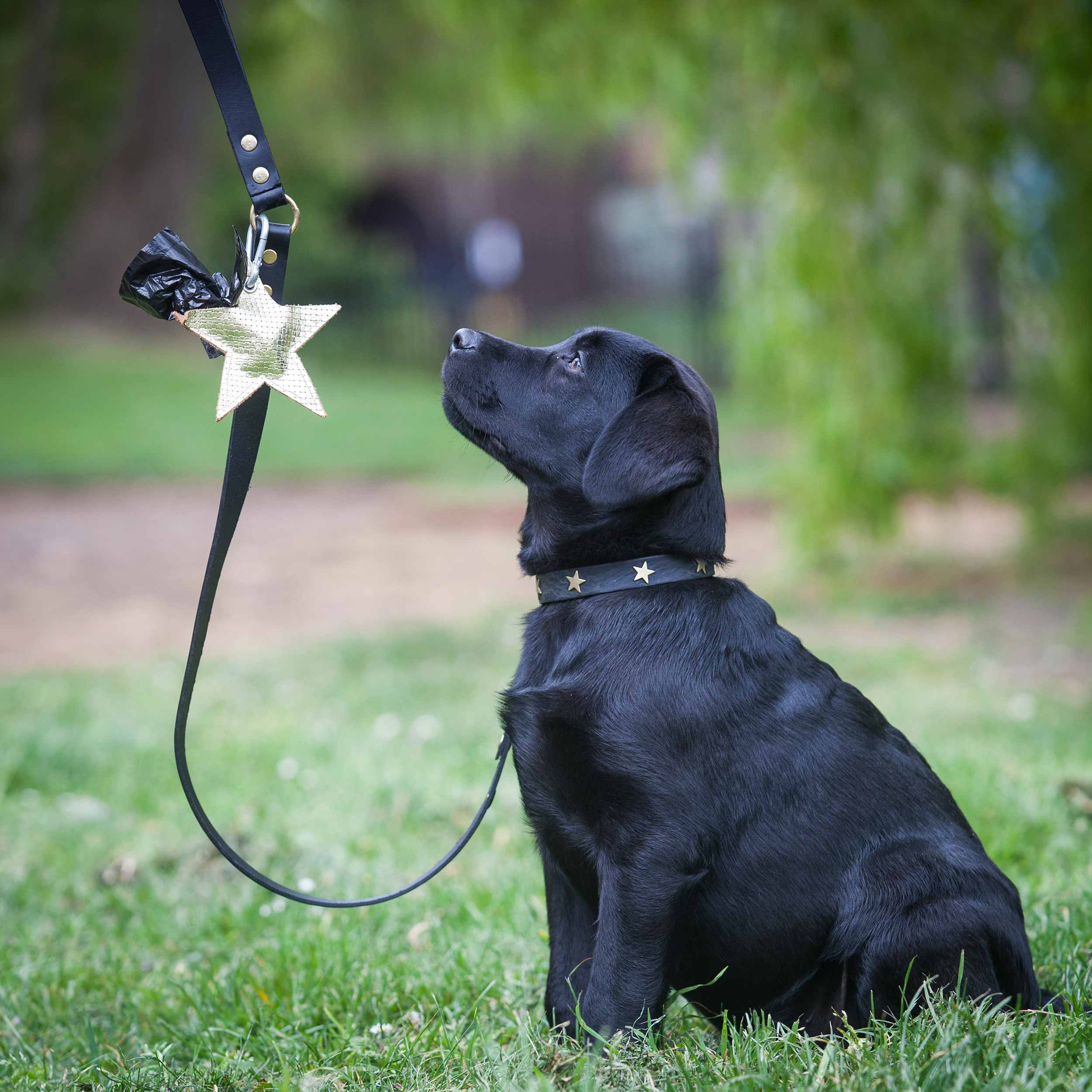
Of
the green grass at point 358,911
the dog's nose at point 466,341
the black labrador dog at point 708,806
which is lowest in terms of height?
the green grass at point 358,911

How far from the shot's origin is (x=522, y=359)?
2586mm

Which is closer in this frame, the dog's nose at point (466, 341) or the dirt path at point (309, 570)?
the dog's nose at point (466, 341)

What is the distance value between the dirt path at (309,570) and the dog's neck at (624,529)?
4.33m

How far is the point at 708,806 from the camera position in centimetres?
210

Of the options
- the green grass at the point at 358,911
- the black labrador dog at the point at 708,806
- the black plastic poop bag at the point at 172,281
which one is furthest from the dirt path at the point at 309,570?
the black plastic poop bag at the point at 172,281

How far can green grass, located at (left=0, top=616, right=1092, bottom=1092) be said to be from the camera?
2037 millimetres

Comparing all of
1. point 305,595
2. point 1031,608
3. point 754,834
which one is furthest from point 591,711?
point 305,595

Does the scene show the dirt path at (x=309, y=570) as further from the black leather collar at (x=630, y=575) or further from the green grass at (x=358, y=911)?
the black leather collar at (x=630, y=575)

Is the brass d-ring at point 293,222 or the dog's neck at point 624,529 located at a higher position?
the brass d-ring at point 293,222

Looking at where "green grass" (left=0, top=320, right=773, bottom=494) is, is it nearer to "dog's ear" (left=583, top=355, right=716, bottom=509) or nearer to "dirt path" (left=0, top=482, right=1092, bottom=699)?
"dirt path" (left=0, top=482, right=1092, bottom=699)

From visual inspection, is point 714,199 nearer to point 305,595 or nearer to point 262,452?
point 305,595

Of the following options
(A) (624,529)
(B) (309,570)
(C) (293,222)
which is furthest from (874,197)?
(C) (293,222)

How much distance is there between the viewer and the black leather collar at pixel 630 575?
227 centimetres

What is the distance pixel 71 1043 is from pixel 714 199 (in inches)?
376
